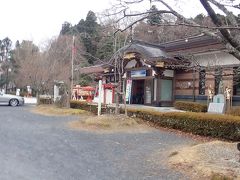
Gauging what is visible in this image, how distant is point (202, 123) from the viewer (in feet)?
41.0

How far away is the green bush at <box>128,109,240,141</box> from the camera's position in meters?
11.4

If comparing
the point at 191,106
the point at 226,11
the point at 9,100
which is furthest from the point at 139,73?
the point at 226,11

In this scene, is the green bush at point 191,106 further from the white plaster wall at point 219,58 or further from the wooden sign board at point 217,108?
the white plaster wall at point 219,58

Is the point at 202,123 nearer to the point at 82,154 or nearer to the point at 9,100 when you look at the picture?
the point at 82,154

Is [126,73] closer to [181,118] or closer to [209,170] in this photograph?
[181,118]

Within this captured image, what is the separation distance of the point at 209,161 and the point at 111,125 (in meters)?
6.25

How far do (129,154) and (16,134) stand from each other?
15.2ft

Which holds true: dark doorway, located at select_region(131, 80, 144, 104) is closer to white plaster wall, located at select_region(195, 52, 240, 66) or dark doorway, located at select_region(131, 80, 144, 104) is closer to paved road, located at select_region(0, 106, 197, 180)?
white plaster wall, located at select_region(195, 52, 240, 66)

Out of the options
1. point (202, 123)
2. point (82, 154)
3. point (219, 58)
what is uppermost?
point (219, 58)

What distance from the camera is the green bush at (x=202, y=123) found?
11438 millimetres

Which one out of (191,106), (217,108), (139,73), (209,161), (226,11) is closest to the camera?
(226,11)

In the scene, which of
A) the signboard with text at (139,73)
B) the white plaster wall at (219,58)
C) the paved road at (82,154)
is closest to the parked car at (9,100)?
the signboard with text at (139,73)

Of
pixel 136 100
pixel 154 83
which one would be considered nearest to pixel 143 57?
pixel 154 83

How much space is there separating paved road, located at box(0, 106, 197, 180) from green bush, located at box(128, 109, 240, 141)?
0.98 meters
